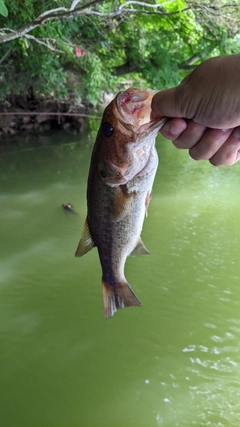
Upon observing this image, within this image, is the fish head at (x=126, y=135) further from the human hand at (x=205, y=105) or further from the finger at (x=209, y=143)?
the finger at (x=209, y=143)

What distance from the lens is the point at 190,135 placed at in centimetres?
176

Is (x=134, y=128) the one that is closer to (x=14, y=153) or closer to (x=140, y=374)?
(x=140, y=374)

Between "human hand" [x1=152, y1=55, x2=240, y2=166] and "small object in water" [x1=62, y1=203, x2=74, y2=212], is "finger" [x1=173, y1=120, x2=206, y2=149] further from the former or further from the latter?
"small object in water" [x1=62, y1=203, x2=74, y2=212]

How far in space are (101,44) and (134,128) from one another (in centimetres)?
1084

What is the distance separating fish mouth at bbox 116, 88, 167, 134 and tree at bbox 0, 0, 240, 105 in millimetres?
7147

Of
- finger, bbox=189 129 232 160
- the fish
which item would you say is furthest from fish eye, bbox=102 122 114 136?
finger, bbox=189 129 232 160

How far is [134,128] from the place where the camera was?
1670 millimetres

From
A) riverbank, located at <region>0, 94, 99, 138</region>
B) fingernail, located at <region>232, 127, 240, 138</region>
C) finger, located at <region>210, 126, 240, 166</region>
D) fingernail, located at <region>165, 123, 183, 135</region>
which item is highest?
fingernail, located at <region>165, 123, 183, 135</region>

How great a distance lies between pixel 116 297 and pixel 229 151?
1.03 metres

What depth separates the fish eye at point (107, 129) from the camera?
1703 mm

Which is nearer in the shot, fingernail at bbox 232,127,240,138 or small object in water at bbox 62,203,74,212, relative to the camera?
fingernail at bbox 232,127,240,138

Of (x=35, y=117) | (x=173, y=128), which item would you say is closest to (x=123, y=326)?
(x=173, y=128)

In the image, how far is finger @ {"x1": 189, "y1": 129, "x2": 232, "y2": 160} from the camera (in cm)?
177

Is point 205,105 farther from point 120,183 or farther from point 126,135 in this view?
point 120,183
